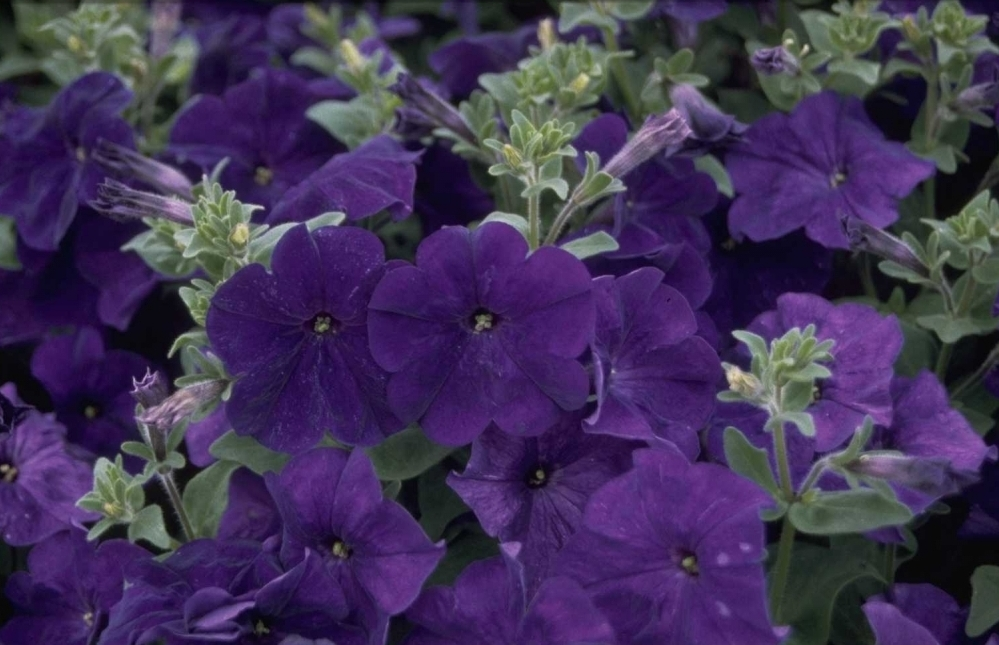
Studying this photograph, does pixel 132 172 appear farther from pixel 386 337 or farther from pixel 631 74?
pixel 631 74

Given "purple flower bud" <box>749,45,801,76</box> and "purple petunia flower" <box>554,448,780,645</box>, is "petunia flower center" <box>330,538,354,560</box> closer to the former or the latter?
"purple petunia flower" <box>554,448,780,645</box>

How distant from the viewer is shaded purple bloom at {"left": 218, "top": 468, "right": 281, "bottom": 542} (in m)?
1.29

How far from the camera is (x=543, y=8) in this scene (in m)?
2.29

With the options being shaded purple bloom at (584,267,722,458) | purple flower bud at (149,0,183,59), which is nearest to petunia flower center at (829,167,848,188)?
shaded purple bloom at (584,267,722,458)

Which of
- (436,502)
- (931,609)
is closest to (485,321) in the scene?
(436,502)

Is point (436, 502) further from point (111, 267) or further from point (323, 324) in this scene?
point (111, 267)

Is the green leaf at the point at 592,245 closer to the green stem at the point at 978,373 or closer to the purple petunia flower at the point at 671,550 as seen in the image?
the purple petunia flower at the point at 671,550

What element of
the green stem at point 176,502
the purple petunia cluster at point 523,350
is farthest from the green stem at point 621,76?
the green stem at point 176,502

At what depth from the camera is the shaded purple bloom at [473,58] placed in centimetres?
173

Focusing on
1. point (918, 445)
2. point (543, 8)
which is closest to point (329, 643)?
point (918, 445)

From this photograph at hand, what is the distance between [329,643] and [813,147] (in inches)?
34.8

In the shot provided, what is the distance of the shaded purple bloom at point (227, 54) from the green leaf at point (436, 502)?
92 cm

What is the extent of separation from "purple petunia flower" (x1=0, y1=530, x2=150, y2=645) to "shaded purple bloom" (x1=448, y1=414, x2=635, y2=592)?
40cm

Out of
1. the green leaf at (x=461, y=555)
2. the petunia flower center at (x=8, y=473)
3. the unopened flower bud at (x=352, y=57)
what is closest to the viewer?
the green leaf at (x=461, y=555)
